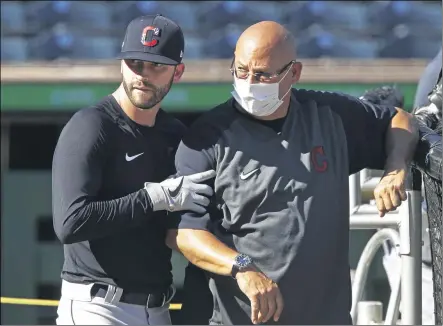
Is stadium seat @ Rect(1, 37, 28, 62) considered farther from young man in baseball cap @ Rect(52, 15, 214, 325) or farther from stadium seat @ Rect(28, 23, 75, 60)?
young man in baseball cap @ Rect(52, 15, 214, 325)

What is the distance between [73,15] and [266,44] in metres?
5.71

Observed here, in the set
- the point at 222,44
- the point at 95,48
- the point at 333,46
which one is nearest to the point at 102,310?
the point at 222,44

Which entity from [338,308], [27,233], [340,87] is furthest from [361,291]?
[27,233]

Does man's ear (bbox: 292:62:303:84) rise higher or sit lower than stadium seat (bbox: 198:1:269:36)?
lower

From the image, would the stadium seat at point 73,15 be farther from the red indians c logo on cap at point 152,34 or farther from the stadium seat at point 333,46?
the red indians c logo on cap at point 152,34

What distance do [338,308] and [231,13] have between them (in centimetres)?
561

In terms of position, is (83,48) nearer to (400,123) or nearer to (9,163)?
(9,163)

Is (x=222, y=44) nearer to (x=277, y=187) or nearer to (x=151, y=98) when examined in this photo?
(x=151, y=98)

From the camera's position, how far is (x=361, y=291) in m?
3.90

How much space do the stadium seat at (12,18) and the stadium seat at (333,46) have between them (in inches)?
88.9

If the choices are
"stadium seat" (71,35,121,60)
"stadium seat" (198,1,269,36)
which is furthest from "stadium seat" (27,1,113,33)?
"stadium seat" (198,1,269,36)

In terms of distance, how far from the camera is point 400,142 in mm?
2662

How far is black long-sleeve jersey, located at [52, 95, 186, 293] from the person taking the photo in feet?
8.56

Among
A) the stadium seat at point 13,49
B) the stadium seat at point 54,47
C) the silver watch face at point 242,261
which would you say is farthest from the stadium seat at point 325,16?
the silver watch face at point 242,261
